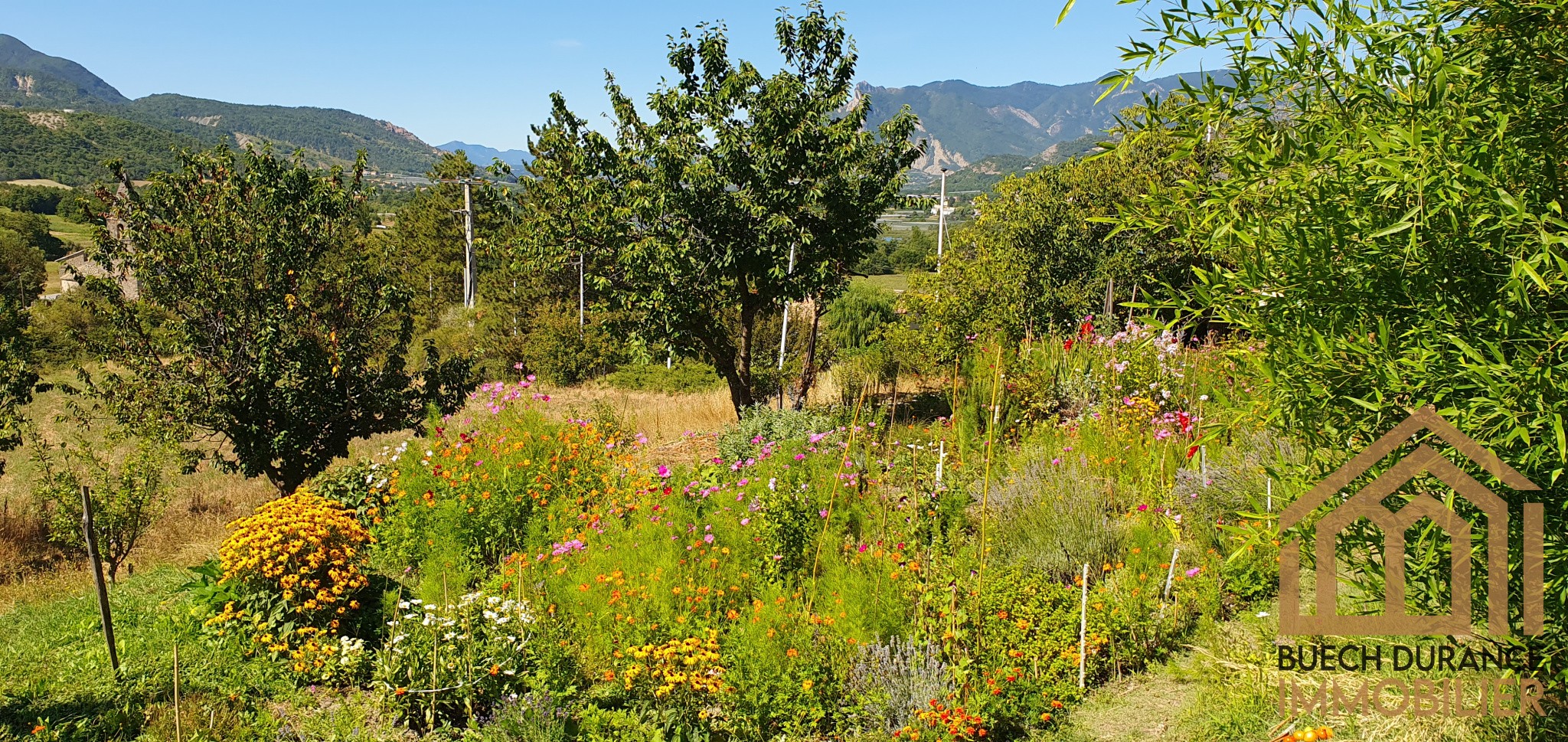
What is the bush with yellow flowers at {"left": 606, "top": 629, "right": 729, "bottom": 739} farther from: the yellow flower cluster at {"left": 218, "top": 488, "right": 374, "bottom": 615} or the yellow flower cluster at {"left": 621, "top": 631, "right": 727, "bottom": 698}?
A: the yellow flower cluster at {"left": 218, "top": 488, "right": 374, "bottom": 615}

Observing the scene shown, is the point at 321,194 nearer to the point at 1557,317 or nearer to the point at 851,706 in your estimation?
the point at 851,706

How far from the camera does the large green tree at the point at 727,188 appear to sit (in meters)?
9.16

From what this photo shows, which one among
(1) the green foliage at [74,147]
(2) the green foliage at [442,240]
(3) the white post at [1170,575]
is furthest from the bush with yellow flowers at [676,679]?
(1) the green foliage at [74,147]

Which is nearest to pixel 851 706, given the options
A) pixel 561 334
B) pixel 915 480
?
pixel 915 480

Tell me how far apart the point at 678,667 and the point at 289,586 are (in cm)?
246

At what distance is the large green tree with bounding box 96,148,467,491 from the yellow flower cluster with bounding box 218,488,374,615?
10.6 ft

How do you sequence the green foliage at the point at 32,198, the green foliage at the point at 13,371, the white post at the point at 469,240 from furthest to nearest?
the green foliage at the point at 32,198
the white post at the point at 469,240
the green foliage at the point at 13,371

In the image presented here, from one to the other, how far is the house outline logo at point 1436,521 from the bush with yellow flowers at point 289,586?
4.61 meters

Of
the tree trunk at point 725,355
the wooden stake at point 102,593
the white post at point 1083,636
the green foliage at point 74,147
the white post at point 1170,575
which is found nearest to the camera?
the white post at point 1083,636

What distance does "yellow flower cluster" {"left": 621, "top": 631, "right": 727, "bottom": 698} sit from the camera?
158 inches

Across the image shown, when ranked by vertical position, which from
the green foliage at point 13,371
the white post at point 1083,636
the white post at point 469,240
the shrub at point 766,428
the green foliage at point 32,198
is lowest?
the white post at point 1083,636

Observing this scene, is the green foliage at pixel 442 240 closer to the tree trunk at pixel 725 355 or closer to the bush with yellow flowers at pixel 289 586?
the tree trunk at pixel 725 355

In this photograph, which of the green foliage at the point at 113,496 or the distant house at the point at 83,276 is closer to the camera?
the green foliage at the point at 113,496

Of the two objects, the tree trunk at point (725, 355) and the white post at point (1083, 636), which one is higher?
the tree trunk at point (725, 355)
